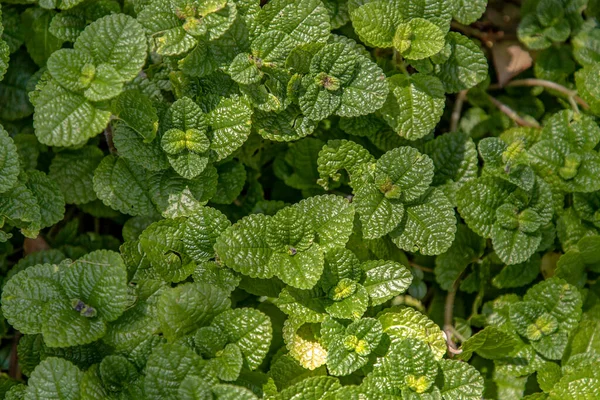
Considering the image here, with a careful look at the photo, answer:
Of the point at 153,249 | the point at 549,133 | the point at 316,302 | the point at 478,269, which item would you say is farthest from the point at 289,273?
the point at 549,133

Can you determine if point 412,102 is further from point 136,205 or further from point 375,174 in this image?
point 136,205

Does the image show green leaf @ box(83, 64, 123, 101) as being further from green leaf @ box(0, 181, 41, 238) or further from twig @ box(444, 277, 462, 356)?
twig @ box(444, 277, 462, 356)

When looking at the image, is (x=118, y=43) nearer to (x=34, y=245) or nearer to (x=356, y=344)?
(x=34, y=245)

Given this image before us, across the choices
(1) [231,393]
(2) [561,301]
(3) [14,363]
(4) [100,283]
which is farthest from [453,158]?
(3) [14,363]

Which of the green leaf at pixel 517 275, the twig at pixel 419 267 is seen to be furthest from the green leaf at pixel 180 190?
the green leaf at pixel 517 275

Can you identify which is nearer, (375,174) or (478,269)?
(375,174)
